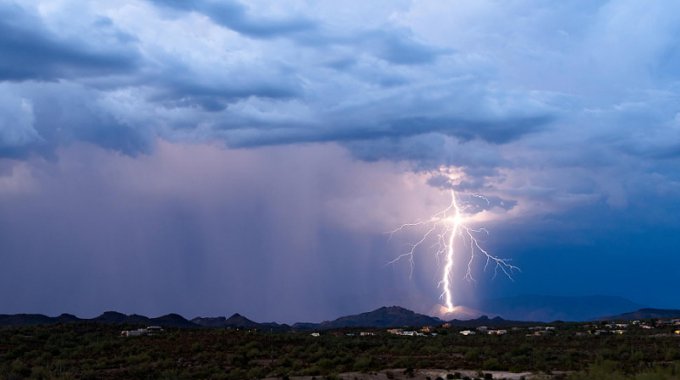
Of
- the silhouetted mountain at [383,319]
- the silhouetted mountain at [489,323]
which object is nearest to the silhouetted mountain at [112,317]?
the silhouetted mountain at [383,319]

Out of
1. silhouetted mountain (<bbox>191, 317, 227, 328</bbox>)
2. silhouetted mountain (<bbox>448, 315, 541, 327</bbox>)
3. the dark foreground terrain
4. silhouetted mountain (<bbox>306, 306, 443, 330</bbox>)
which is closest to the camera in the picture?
the dark foreground terrain

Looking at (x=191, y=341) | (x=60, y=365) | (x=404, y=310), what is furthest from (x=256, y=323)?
(x=60, y=365)

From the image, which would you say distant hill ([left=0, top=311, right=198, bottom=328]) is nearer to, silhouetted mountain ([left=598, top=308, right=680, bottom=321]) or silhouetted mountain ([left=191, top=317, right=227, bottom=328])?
silhouetted mountain ([left=191, top=317, right=227, bottom=328])

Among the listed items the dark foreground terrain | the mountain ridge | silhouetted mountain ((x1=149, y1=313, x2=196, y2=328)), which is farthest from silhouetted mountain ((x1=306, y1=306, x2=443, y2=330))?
the dark foreground terrain

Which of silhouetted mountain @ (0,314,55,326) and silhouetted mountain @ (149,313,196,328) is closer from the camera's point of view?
silhouetted mountain @ (0,314,55,326)

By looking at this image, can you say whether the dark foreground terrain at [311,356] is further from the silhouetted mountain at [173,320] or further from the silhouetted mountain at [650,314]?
the silhouetted mountain at [650,314]

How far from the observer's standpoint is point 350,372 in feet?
127

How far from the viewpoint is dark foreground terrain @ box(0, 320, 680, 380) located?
3703 cm

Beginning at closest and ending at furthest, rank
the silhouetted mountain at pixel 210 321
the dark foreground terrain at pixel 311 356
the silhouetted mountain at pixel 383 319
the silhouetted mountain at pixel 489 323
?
the dark foreground terrain at pixel 311 356 → the silhouetted mountain at pixel 489 323 → the silhouetted mountain at pixel 210 321 → the silhouetted mountain at pixel 383 319

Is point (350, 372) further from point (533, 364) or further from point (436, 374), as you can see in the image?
point (533, 364)

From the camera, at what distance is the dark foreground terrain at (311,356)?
121 feet

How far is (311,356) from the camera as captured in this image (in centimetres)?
4478

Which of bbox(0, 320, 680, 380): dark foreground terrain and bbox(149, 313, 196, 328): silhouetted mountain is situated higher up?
bbox(149, 313, 196, 328): silhouetted mountain

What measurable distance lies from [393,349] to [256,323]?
300 feet
